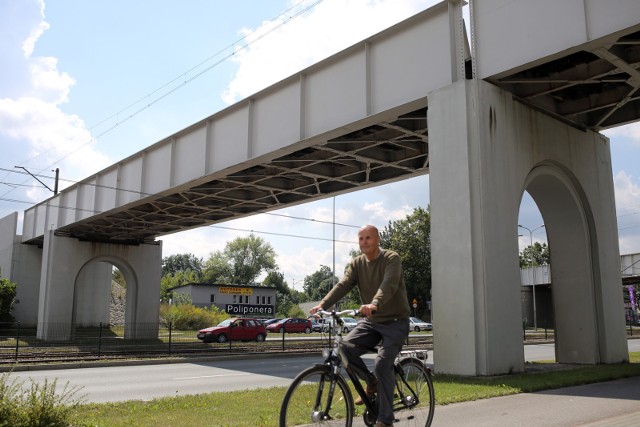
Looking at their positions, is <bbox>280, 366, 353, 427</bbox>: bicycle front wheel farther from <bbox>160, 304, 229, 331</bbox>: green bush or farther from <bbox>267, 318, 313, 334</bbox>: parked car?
<bbox>267, 318, 313, 334</bbox>: parked car

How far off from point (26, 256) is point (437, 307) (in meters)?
33.5

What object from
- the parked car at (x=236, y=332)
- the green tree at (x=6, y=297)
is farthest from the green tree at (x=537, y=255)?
the green tree at (x=6, y=297)

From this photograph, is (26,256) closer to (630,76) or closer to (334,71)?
(334,71)

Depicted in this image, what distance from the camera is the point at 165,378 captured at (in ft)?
48.7

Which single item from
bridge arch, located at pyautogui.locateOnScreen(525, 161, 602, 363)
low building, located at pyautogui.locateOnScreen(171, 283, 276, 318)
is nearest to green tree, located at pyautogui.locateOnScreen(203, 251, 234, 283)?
low building, located at pyautogui.locateOnScreen(171, 283, 276, 318)

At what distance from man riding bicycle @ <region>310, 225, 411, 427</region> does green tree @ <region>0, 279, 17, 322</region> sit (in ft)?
114

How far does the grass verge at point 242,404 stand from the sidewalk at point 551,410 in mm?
399

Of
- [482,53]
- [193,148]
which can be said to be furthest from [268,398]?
[193,148]

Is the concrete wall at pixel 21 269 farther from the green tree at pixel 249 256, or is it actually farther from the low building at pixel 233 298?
the green tree at pixel 249 256

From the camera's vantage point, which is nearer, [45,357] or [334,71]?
[334,71]

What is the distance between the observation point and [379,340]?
17.4 ft

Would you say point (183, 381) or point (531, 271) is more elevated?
point (531, 271)

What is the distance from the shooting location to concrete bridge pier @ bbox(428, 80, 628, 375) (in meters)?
11.7

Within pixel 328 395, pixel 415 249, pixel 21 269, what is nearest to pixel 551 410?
pixel 328 395
